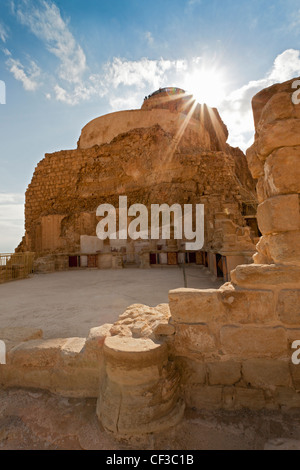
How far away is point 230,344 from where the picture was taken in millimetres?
2033

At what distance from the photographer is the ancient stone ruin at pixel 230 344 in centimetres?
186

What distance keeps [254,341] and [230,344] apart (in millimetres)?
201

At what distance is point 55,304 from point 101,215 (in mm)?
14177

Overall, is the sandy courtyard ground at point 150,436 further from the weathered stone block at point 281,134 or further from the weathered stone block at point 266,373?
the weathered stone block at point 281,134

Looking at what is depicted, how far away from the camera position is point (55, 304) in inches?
188

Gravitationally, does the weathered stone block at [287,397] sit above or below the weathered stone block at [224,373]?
below

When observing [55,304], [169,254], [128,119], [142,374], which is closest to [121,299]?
[55,304]

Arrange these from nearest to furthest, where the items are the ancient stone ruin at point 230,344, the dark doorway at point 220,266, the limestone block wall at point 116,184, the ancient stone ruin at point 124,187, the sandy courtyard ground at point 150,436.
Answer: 1. the sandy courtyard ground at point 150,436
2. the ancient stone ruin at point 230,344
3. the dark doorway at point 220,266
4. the ancient stone ruin at point 124,187
5. the limestone block wall at point 116,184

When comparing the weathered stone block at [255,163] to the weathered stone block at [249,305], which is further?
the weathered stone block at [255,163]

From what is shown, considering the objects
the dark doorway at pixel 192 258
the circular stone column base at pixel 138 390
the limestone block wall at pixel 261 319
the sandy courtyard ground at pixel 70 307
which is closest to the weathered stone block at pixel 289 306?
the limestone block wall at pixel 261 319

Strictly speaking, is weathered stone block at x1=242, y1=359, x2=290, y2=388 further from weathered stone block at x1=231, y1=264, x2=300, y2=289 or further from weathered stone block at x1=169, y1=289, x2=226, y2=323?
weathered stone block at x1=231, y1=264, x2=300, y2=289

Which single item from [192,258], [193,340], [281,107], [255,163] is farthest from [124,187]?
[193,340]
